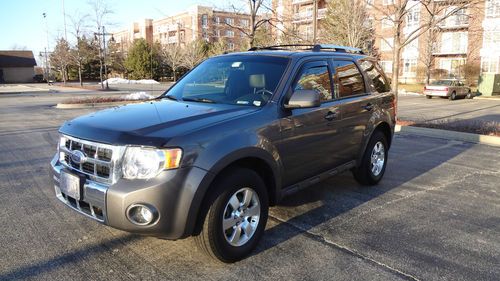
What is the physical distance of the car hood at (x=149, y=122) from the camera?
3074 mm

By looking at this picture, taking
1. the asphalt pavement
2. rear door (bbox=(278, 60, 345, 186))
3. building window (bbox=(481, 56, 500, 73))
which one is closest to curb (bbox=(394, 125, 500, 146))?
the asphalt pavement

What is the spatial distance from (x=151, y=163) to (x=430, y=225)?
3217 mm

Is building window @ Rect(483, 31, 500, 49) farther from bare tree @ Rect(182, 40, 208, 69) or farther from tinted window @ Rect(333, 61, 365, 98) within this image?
tinted window @ Rect(333, 61, 365, 98)

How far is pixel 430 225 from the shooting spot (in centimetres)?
446

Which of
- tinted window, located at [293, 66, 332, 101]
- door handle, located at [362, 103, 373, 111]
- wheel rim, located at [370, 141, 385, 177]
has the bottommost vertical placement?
wheel rim, located at [370, 141, 385, 177]

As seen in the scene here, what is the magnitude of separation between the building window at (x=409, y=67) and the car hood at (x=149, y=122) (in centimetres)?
4936

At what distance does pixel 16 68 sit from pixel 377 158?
77.5 metres

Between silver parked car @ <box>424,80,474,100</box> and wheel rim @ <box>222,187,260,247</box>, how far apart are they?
1059 inches

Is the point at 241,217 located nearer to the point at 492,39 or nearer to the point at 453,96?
the point at 453,96

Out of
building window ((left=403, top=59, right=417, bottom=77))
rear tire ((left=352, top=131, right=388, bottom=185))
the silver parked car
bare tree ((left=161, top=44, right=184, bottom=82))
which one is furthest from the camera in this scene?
bare tree ((left=161, top=44, right=184, bottom=82))

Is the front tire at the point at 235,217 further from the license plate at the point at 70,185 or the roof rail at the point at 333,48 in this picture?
the roof rail at the point at 333,48

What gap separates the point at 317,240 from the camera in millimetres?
3990

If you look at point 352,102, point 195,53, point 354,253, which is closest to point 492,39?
point 195,53

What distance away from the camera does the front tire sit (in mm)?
3256
